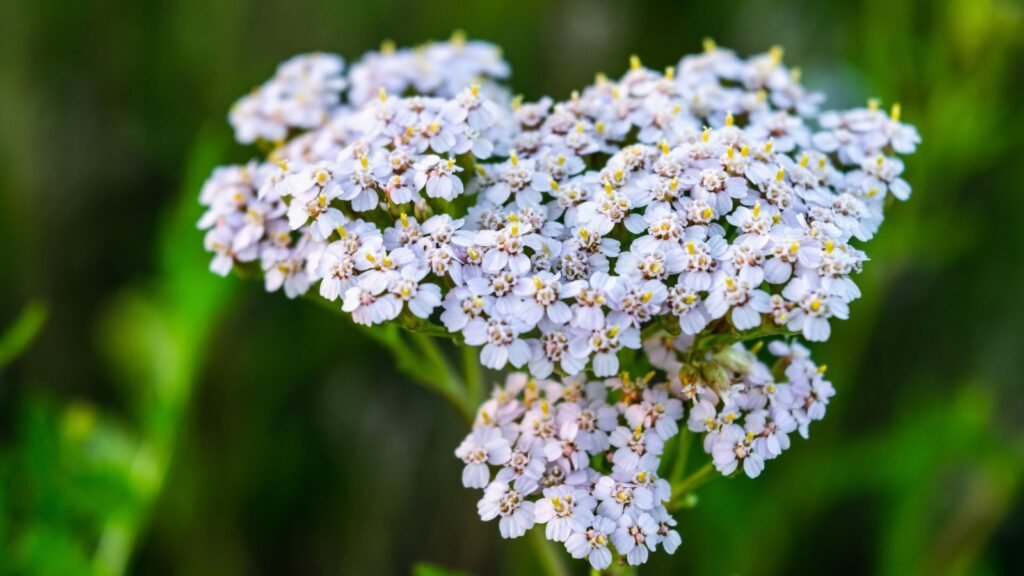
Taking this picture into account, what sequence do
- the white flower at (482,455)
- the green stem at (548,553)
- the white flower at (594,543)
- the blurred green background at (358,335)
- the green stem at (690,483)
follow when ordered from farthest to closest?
the blurred green background at (358,335) → the green stem at (548,553) → the green stem at (690,483) → the white flower at (482,455) → the white flower at (594,543)

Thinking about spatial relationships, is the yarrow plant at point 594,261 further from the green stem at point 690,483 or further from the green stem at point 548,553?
the green stem at point 548,553

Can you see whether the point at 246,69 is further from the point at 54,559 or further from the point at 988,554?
the point at 988,554

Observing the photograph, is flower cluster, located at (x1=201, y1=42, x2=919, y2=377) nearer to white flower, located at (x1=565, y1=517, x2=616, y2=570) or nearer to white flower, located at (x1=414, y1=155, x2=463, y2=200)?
white flower, located at (x1=414, y1=155, x2=463, y2=200)

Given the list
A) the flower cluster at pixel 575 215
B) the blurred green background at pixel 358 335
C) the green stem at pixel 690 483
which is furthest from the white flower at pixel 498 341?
the blurred green background at pixel 358 335

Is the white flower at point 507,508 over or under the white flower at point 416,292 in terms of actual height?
under

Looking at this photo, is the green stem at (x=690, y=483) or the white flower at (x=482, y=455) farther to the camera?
the green stem at (x=690, y=483)

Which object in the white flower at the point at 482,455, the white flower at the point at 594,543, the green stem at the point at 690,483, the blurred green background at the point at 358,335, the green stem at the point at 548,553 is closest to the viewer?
the white flower at the point at 594,543

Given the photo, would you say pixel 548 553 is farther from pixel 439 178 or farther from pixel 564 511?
pixel 439 178

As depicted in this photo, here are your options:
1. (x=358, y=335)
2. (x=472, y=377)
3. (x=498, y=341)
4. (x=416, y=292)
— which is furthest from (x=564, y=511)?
(x=358, y=335)

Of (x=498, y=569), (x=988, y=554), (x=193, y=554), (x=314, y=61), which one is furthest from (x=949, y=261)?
(x=193, y=554)
